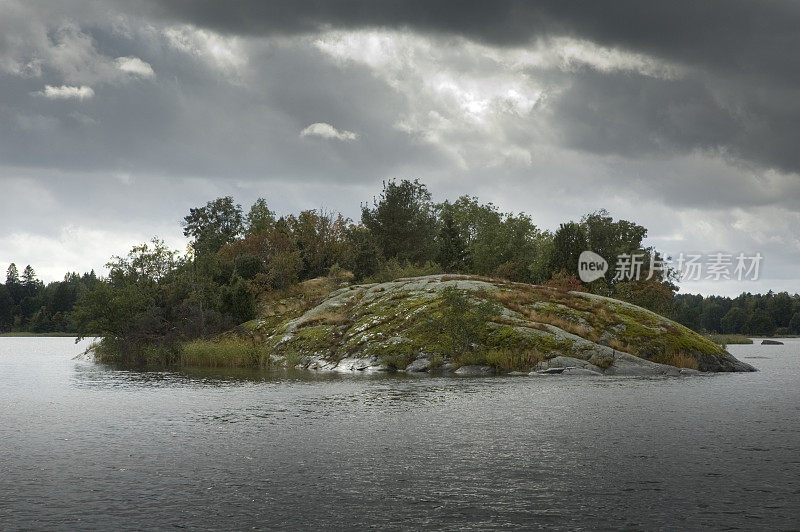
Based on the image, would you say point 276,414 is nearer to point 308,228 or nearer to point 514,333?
point 514,333

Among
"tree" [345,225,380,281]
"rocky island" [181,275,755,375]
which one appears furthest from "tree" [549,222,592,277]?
"rocky island" [181,275,755,375]

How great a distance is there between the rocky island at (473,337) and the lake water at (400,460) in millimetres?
13362

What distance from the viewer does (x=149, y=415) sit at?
65.7 feet

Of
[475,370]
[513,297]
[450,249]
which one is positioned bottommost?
[475,370]

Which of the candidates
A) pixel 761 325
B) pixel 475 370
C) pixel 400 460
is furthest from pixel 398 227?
pixel 761 325

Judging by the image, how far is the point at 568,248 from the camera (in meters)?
83.4

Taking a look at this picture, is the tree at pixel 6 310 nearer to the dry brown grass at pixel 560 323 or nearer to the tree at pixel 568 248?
the tree at pixel 568 248

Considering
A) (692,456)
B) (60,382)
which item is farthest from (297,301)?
(692,456)

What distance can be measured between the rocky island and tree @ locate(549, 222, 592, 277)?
30.4 m

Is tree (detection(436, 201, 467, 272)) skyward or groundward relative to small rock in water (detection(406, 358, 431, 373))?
skyward

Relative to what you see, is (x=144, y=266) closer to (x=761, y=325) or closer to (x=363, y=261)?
(x=363, y=261)

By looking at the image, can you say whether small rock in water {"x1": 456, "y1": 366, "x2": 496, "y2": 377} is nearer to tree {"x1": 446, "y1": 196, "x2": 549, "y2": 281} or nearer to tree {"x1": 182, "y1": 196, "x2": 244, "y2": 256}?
tree {"x1": 446, "y1": 196, "x2": 549, "y2": 281}

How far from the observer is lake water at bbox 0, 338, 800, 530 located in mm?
9734

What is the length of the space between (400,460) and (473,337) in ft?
91.9
